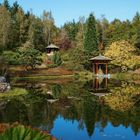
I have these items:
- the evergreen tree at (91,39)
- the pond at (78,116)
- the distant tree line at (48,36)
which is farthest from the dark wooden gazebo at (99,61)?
the pond at (78,116)

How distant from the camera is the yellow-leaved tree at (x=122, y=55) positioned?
64750 mm

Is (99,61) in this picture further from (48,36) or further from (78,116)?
(78,116)

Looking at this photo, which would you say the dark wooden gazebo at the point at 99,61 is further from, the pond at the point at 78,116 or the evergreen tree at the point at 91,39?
the pond at the point at 78,116

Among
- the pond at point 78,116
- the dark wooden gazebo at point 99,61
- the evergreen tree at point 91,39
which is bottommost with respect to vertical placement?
the pond at point 78,116

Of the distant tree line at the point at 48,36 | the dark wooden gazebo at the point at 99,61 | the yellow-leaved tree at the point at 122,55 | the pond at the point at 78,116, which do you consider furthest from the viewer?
the distant tree line at the point at 48,36

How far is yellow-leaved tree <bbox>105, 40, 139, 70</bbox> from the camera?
6475cm

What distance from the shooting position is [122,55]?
66.2 meters

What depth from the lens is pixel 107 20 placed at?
110 meters

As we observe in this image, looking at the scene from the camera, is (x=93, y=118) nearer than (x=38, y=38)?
Yes

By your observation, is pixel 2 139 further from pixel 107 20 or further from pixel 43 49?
pixel 107 20

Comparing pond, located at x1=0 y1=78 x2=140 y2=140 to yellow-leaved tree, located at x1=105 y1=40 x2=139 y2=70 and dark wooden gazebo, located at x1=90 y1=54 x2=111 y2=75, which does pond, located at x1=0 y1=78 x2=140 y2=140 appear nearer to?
dark wooden gazebo, located at x1=90 y1=54 x2=111 y2=75

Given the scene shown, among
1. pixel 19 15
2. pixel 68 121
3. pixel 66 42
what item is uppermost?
pixel 19 15

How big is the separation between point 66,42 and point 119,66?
1914 cm

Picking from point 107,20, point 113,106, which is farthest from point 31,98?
point 107,20
